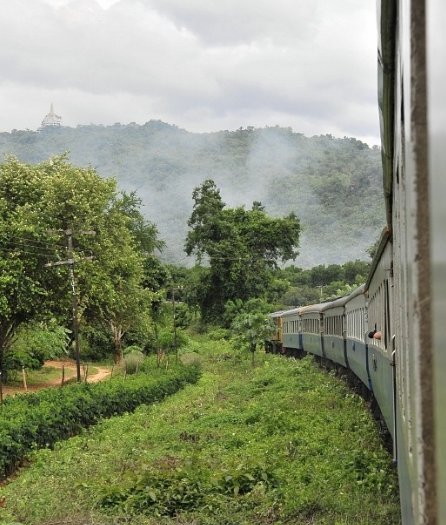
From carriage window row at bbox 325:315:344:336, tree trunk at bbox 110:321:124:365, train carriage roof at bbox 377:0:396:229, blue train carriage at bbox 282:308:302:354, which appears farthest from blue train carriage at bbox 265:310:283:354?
train carriage roof at bbox 377:0:396:229

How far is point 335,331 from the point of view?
1981cm

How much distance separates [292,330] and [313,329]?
726 cm

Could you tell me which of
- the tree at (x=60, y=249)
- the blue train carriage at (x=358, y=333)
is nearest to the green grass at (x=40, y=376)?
the tree at (x=60, y=249)

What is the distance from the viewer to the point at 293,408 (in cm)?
1705

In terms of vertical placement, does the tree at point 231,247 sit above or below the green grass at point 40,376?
above

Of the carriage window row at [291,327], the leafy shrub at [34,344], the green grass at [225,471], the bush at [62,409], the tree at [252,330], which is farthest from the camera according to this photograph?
the tree at [252,330]

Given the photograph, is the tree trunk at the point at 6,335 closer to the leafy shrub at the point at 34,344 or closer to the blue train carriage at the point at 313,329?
the leafy shrub at the point at 34,344

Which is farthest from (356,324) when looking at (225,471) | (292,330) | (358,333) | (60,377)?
(60,377)

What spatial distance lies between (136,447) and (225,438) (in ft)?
5.52

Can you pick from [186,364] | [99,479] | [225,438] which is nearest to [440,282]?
[99,479]

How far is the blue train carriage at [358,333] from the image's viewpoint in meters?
12.1

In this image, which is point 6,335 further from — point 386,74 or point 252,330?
point 386,74

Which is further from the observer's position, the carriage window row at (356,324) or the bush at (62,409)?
the bush at (62,409)

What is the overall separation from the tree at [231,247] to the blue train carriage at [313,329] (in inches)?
858
